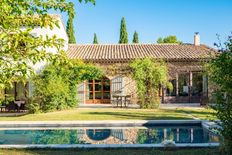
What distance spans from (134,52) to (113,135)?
56.9ft

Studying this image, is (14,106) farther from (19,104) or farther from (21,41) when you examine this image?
(21,41)

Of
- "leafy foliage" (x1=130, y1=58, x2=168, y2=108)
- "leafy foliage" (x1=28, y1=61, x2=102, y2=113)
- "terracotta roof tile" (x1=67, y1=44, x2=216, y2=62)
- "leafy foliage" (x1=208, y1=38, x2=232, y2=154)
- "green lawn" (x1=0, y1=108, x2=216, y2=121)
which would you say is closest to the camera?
"leafy foliage" (x1=208, y1=38, x2=232, y2=154)

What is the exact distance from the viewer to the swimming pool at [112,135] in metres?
12.0

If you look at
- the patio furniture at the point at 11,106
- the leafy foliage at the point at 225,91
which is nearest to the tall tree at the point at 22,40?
the leafy foliage at the point at 225,91

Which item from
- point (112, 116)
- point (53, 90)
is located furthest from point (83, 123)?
point (53, 90)

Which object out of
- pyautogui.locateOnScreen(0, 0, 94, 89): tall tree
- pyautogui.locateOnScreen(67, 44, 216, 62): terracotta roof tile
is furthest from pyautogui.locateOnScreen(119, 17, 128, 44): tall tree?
pyautogui.locateOnScreen(0, 0, 94, 89): tall tree

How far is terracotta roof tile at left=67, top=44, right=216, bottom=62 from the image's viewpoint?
27.9m

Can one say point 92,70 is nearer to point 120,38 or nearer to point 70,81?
point 70,81

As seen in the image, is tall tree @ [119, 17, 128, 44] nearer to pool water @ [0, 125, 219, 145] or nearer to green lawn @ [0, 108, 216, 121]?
green lawn @ [0, 108, 216, 121]

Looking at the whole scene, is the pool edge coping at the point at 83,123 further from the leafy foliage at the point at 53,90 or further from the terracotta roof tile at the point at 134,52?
the terracotta roof tile at the point at 134,52

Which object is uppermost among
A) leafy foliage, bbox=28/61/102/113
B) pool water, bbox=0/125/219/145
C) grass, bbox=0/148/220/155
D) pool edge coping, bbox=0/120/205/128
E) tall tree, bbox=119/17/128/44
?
tall tree, bbox=119/17/128/44

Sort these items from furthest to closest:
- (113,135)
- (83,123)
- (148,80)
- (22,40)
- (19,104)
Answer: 1. (148,80)
2. (19,104)
3. (83,123)
4. (113,135)
5. (22,40)

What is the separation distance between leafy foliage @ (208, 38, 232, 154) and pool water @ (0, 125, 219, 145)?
4.60 meters

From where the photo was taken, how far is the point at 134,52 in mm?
29984
